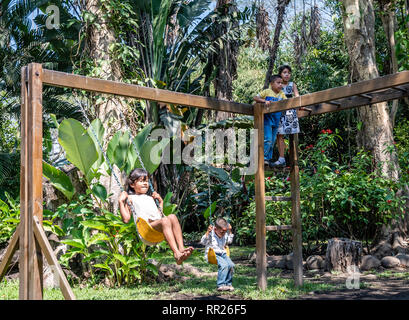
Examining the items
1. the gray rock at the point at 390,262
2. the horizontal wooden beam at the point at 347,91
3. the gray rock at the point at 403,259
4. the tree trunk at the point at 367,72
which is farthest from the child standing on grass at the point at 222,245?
the tree trunk at the point at 367,72

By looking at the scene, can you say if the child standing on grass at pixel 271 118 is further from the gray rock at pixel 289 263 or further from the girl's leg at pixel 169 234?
the gray rock at pixel 289 263

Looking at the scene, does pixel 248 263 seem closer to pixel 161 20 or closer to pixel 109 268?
pixel 109 268

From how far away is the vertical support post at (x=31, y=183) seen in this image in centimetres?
379

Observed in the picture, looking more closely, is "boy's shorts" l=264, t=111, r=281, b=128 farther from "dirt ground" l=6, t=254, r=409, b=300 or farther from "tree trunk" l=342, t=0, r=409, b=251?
"tree trunk" l=342, t=0, r=409, b=251

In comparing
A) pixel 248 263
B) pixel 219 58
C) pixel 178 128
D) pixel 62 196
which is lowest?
pixel 248 263

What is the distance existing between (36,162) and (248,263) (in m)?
5.40

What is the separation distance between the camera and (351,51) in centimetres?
885

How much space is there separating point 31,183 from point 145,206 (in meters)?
1.62

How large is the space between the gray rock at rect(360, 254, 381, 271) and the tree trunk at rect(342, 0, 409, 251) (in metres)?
1.01

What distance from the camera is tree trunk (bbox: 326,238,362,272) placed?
7.20m

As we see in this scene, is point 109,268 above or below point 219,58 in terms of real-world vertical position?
below

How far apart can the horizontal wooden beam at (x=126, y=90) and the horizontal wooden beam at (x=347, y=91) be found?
1.87 feet

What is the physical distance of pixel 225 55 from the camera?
1165 centimetres
